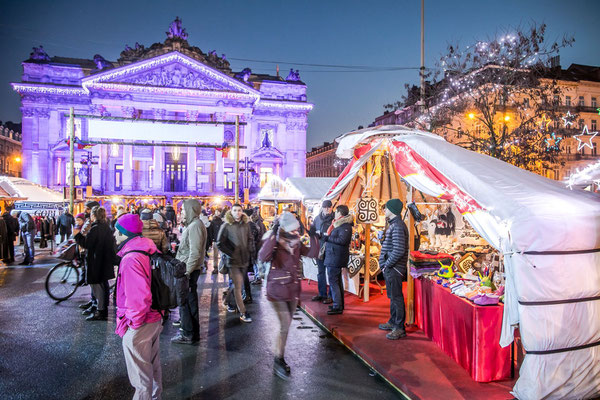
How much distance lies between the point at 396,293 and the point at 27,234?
13.6m

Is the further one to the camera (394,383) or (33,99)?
(33,99)

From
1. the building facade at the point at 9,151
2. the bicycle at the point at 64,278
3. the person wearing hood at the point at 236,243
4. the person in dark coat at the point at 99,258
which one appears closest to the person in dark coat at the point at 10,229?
the bicycle at the point at 64,278

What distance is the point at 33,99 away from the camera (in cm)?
3900

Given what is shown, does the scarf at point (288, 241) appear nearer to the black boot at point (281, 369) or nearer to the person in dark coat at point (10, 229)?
the black boot at point (281, 369)

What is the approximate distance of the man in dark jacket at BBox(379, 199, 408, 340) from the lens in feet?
20.1

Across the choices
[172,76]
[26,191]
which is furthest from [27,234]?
[172,76]

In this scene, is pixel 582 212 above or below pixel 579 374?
above

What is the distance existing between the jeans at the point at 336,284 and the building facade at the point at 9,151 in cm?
7410

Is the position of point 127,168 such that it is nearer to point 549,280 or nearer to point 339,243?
point 339,243

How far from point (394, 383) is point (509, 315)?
5.09ft

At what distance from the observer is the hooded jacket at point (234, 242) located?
699 centimetres

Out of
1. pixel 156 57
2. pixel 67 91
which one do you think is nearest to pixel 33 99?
pixel 67 91

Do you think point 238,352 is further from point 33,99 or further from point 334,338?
point 33,99

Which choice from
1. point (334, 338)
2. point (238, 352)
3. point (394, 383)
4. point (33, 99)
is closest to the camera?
point (394, 383)
